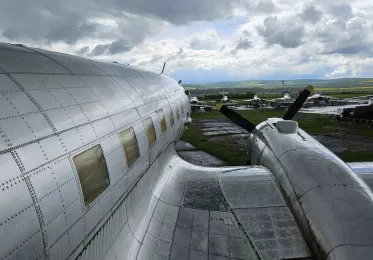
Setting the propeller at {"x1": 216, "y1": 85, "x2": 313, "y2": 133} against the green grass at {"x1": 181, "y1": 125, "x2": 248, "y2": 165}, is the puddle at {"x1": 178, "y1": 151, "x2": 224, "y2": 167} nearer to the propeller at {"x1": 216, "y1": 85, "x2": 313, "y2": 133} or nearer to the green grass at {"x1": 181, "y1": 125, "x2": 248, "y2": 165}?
the green grass at {"x1": 181, "y1": 125, "x2": 248, "y2": 165}

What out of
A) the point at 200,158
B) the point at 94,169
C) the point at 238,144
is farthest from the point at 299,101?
the point at 94,169

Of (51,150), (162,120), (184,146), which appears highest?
(51,150)

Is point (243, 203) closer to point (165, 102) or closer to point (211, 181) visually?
point (211, 181)

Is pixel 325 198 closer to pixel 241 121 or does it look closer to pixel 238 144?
pixel 241 121

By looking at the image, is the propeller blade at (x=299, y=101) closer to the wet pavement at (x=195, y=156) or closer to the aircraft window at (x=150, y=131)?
the wet pavement at (x=195, y=156)

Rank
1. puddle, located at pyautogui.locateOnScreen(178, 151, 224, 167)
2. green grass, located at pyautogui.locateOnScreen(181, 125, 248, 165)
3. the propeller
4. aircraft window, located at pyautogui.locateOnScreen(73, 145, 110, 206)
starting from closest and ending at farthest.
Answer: aircraft window, located at pyautogui.locateOnScreen(73, 145, 110, 206) → the propeller → puddle, located at pyautogui.locateOnScreen(178, 151, 224, 167) → green grass, located at pyautogui.locateOnScreen(181, 125, 248, 165)

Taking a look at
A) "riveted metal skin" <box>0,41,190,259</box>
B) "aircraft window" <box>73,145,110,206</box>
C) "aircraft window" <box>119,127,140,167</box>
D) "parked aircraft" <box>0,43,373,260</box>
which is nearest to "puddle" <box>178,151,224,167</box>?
"parked aircraft" <box>0,43,373,260</box>

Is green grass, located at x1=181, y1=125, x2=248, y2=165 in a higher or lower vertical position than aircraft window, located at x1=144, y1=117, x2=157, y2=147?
lower

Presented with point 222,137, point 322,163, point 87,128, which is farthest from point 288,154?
point 222,137
